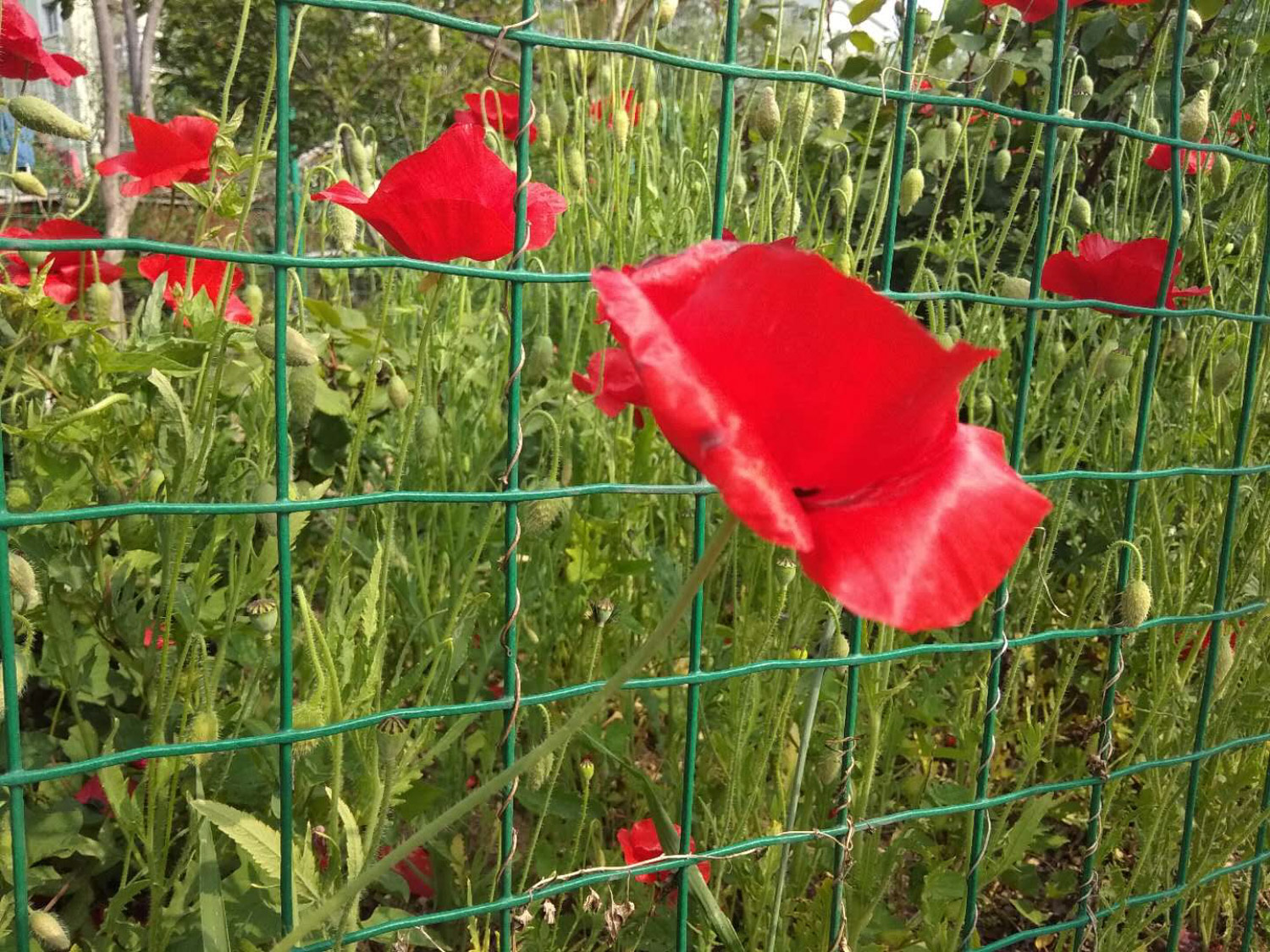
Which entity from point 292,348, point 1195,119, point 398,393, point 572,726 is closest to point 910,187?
point 1195,119

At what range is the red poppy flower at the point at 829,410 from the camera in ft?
1.52

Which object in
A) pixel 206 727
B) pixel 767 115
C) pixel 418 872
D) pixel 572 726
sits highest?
pixel 767 115

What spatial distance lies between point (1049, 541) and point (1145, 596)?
6.3 inches

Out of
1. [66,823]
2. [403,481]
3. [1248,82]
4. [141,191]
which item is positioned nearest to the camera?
[66,823]

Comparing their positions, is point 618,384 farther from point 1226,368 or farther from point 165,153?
point 1226,368

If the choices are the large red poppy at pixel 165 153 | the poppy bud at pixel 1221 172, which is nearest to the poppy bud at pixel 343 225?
the large red poppy at pixel 165 153

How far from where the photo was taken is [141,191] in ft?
3.99

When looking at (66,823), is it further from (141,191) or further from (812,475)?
(812,475)

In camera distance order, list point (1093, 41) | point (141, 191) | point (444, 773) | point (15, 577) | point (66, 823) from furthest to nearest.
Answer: point (1093, 41), point (444, 773), point (141, 191), point (66, 823), point (15, 577)

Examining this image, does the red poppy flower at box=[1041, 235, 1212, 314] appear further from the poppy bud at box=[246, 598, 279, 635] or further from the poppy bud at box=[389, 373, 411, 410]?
the poppy bud at box=[246, 598, 279, 635]

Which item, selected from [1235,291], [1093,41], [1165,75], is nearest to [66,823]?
[1235,291]

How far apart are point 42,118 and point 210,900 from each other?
77cm

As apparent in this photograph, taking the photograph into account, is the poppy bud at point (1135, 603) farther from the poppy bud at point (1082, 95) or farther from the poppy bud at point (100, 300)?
the poppy bud at point (100, 300)

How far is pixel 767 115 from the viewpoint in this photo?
1124 mm
